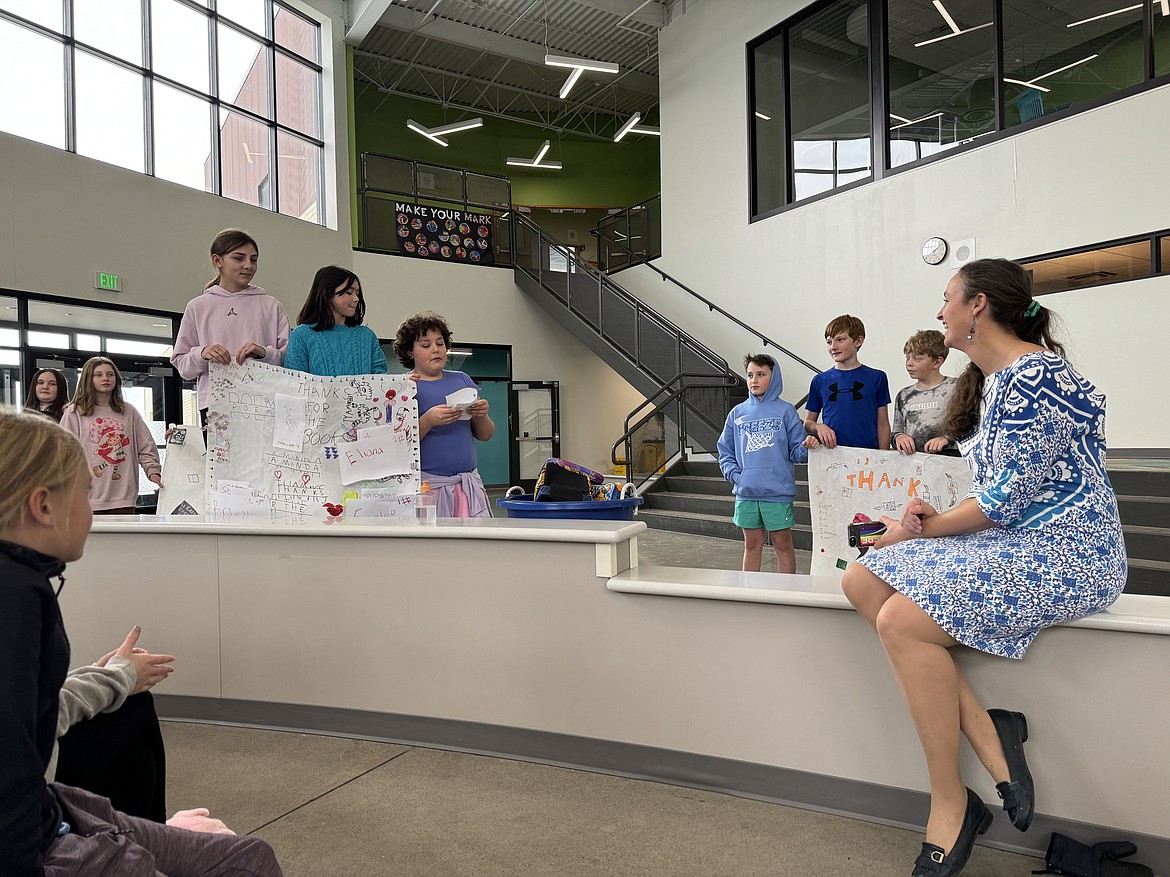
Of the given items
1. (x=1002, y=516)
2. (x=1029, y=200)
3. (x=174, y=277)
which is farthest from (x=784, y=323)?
(x=1002, y=516)

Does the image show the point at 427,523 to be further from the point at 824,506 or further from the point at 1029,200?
the point at 1029,200

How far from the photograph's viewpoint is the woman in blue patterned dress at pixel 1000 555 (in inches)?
74.5

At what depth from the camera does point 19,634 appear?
102 centimetres

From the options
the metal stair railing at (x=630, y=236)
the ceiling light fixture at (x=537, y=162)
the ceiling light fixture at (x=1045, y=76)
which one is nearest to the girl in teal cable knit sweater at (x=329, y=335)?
the ceiling light fixture at (x=1045, y=76)

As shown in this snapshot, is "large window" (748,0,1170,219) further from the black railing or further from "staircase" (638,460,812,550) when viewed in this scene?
"staircase" (638,460,812,550)

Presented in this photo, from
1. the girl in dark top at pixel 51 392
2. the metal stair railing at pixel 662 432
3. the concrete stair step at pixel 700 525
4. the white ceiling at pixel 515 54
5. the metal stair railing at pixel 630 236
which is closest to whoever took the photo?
the girl in dark top at pixel 51 392

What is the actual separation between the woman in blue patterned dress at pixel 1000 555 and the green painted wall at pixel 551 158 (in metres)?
17.9

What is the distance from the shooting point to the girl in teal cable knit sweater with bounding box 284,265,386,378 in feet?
11.5

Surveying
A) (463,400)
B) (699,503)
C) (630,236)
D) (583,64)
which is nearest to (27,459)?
(463,400)

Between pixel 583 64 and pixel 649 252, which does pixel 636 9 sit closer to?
pixel 583 64

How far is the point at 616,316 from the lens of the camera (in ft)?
42.3

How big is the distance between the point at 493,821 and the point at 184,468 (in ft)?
10.9

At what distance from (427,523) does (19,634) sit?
1.99 metres

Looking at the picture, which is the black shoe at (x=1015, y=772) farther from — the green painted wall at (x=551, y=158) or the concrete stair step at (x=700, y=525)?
the green painted wall at (x=551, y=158)
